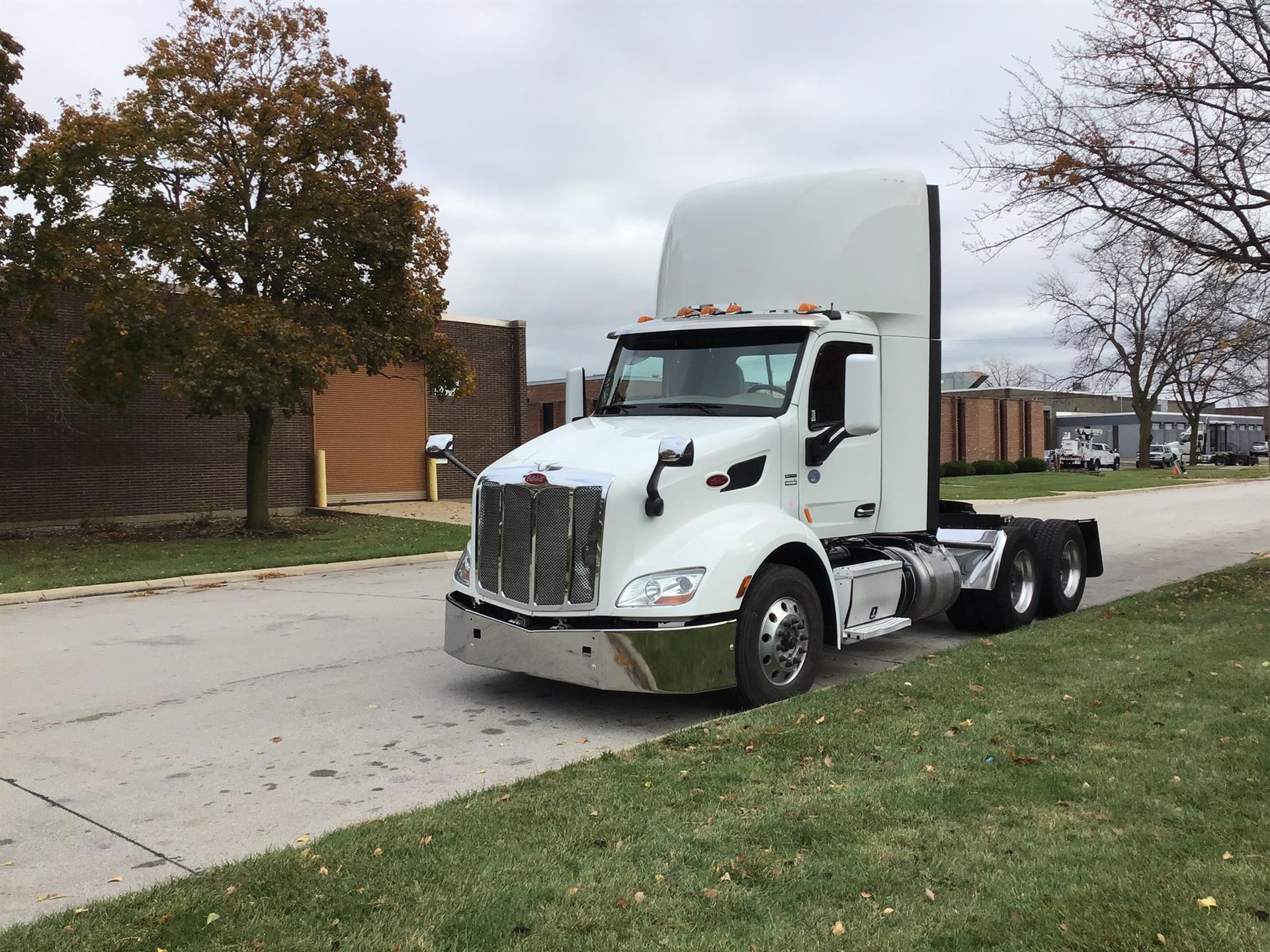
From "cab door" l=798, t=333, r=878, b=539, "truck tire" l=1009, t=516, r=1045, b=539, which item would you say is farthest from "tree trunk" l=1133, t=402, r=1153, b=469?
"cab door" l=798, t=333, r=878, b=539

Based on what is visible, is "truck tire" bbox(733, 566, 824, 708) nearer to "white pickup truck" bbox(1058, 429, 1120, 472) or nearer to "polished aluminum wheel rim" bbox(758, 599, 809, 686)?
"polished aluminum wheel rim" bbox(758, 599, 809, 686)

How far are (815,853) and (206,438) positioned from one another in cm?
2219

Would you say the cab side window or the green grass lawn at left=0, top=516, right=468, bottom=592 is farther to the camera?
the green grass lawn at left=0, top=516, right=468, bottom=592

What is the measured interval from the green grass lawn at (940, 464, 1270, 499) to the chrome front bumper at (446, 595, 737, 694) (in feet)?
83.8

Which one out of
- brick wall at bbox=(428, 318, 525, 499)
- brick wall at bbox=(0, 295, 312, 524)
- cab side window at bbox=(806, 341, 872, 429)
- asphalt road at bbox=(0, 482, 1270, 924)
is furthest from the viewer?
brick wall at bbox=(428, 318, 525, 499)

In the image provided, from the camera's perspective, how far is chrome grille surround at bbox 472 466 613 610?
643 cm

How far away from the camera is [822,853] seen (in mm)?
4102

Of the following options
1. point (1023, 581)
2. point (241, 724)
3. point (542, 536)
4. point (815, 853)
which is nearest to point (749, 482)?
point (542, 536)

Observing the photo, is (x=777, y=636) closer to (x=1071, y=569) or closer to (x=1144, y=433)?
(x=1071, y=569)

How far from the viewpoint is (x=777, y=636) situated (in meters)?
6.88

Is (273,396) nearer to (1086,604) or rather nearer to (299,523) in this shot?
(299,523)

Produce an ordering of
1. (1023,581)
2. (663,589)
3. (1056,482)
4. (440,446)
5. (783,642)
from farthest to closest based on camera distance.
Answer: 1. (1056,482)
2. (1023,581)
3. (440,446)
4. (783,642)
5. (663,589)

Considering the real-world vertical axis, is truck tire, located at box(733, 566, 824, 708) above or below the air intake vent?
below

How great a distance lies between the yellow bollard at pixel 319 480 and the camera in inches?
1013
